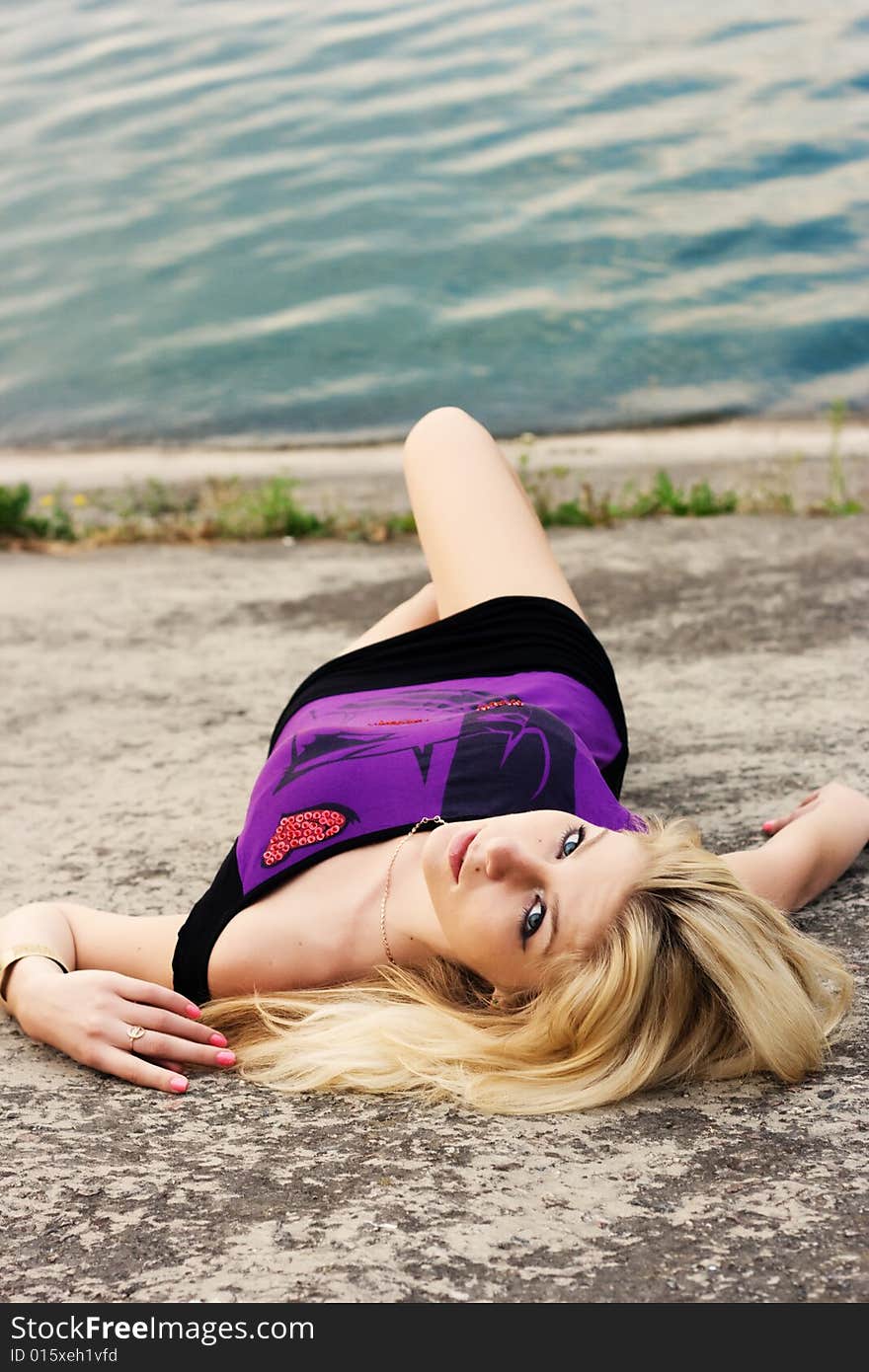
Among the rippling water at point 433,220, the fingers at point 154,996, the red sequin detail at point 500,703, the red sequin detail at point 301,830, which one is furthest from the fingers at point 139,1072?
the rippling water at point 433,220

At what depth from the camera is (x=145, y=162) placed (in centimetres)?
1449

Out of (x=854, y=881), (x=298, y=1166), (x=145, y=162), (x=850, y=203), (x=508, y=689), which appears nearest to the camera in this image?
(x=298, y=1166)

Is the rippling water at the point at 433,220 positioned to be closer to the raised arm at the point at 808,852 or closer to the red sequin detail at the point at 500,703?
the red sequin detail at the point at 500,703

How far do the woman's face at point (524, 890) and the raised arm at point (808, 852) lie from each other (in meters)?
0.48

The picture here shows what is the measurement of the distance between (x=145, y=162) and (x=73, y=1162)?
13.9 meters

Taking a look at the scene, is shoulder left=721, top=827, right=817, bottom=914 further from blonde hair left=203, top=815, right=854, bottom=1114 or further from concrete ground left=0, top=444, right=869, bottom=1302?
blonde hair left=203, top=815, right=854, bottom=1114

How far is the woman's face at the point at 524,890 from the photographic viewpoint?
2559mm

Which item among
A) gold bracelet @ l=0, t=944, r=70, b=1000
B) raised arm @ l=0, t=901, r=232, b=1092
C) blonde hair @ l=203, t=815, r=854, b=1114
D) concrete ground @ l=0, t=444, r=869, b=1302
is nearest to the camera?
concrete ground @ l=0, t=444, r=869, b=1302

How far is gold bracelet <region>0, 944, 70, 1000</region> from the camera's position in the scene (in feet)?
9.13

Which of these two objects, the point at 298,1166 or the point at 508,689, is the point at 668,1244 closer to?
the point at 298,1166

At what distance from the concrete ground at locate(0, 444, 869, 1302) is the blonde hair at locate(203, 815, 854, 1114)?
6cm

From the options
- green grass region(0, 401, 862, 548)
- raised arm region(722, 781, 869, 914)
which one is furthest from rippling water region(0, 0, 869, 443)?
raised arm region(722, 781, 869, 914)
